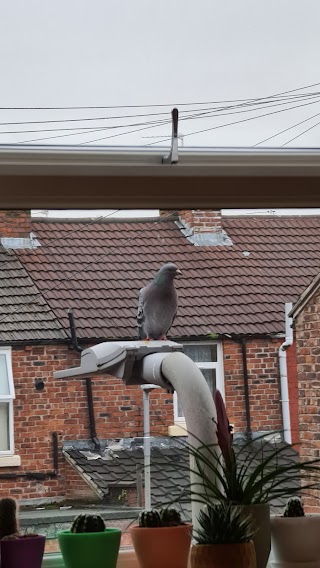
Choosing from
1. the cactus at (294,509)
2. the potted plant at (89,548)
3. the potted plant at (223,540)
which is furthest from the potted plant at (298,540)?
the potted plant at (89,548)

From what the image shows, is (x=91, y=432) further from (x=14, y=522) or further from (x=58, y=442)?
(x=14, y=522)

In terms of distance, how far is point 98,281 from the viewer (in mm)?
2334

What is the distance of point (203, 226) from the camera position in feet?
7.82

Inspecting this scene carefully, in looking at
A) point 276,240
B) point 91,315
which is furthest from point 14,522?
point 276,240

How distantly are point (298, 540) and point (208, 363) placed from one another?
501mm

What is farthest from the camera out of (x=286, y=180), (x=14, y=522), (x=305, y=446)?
(x=305, y=446)

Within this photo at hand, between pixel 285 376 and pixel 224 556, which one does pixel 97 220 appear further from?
pixel 224 556

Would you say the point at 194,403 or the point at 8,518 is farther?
the point at 194,403

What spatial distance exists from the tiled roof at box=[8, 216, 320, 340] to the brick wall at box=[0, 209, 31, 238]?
0.04 meters

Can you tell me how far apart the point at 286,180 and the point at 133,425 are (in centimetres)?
74

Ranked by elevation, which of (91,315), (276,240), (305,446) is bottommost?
(305,446)

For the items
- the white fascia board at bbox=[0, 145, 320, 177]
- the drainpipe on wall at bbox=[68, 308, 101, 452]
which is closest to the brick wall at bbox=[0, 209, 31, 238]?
the white fascia board at bbox=[0, 145, 320, 177]

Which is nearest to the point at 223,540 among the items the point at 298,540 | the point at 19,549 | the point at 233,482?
the point at 233,482

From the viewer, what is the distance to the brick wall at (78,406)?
2.26 metres
